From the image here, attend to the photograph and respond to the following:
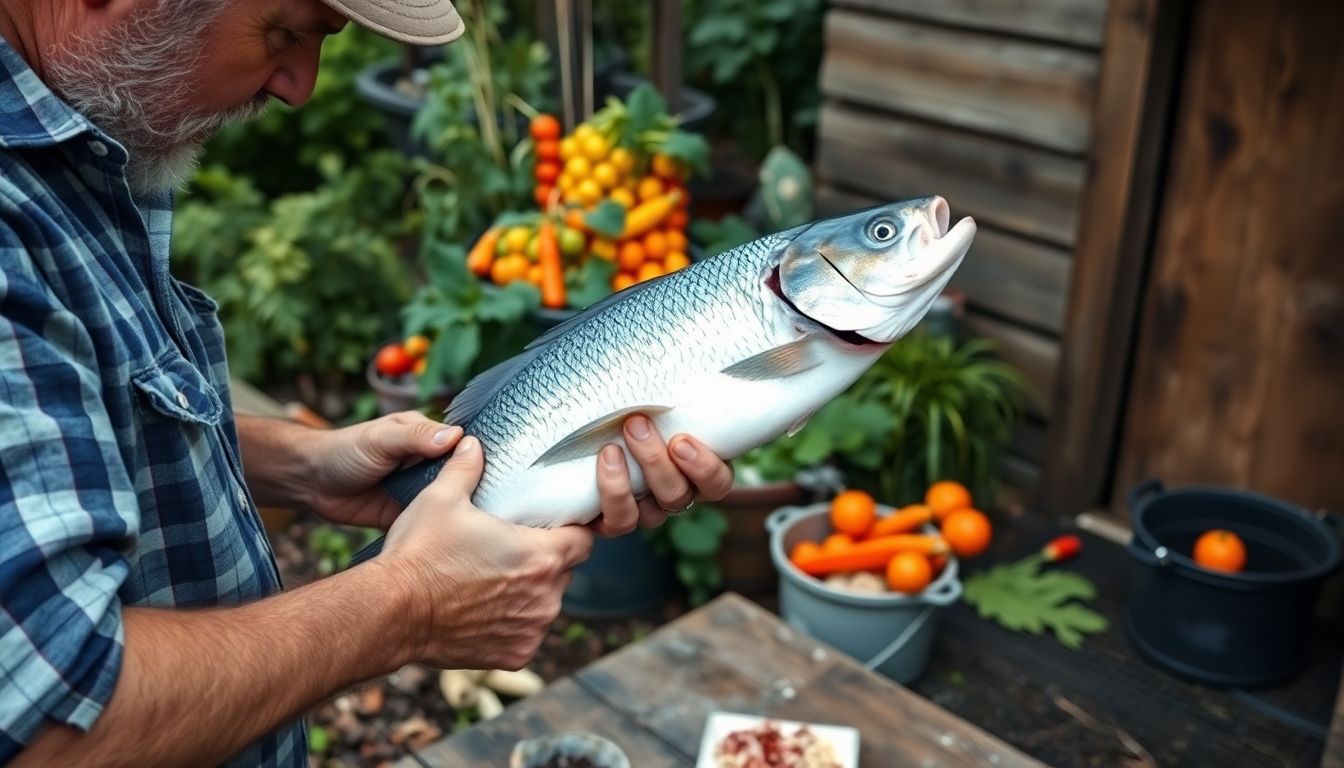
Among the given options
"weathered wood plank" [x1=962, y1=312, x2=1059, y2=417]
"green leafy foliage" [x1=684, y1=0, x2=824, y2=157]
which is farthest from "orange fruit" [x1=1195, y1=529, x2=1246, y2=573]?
"green leafy foliage" [x1=684, y1=0, x2=824, y2=157]

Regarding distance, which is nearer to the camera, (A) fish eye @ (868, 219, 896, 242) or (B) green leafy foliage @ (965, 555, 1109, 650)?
(A) fish eye @ (868, 219, 896, 242)

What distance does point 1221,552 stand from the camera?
3.40 m

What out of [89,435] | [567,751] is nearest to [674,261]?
[567,751]

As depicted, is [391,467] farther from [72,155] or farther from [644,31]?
[644,31]

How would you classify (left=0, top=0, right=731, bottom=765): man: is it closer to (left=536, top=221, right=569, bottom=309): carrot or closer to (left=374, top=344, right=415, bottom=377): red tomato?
(left=536, top=221, right=569, bottom=309): carrot

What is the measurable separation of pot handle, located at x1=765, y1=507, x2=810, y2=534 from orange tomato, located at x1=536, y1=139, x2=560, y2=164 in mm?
1617

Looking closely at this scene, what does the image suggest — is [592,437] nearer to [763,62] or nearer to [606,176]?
[606,176]

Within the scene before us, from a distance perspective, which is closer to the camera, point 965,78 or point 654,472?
point 654,472

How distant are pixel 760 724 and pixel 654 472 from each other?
0.78m

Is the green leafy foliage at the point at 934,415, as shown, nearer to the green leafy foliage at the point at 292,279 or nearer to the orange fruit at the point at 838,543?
the orange fruit at the point at 838,543

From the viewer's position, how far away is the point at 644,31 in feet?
25.8

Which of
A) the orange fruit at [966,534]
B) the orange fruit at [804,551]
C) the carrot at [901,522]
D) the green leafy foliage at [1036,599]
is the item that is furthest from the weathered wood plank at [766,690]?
the green leafy foliage at [1036,599]

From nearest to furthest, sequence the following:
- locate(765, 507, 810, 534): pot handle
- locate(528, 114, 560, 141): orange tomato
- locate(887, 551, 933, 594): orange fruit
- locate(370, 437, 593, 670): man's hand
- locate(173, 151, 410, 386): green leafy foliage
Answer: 1. locate(370, 437, 593, 670): man's hand
2. locate(887, 551, 933, 594): orange fruit
3. locate(765, 507, 810, 534): pot handle
4. locate(528, 114, 560, 141): orange tomato
5. locate(173, 151, 410, 386): green leafy foliage

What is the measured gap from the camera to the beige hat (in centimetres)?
139
